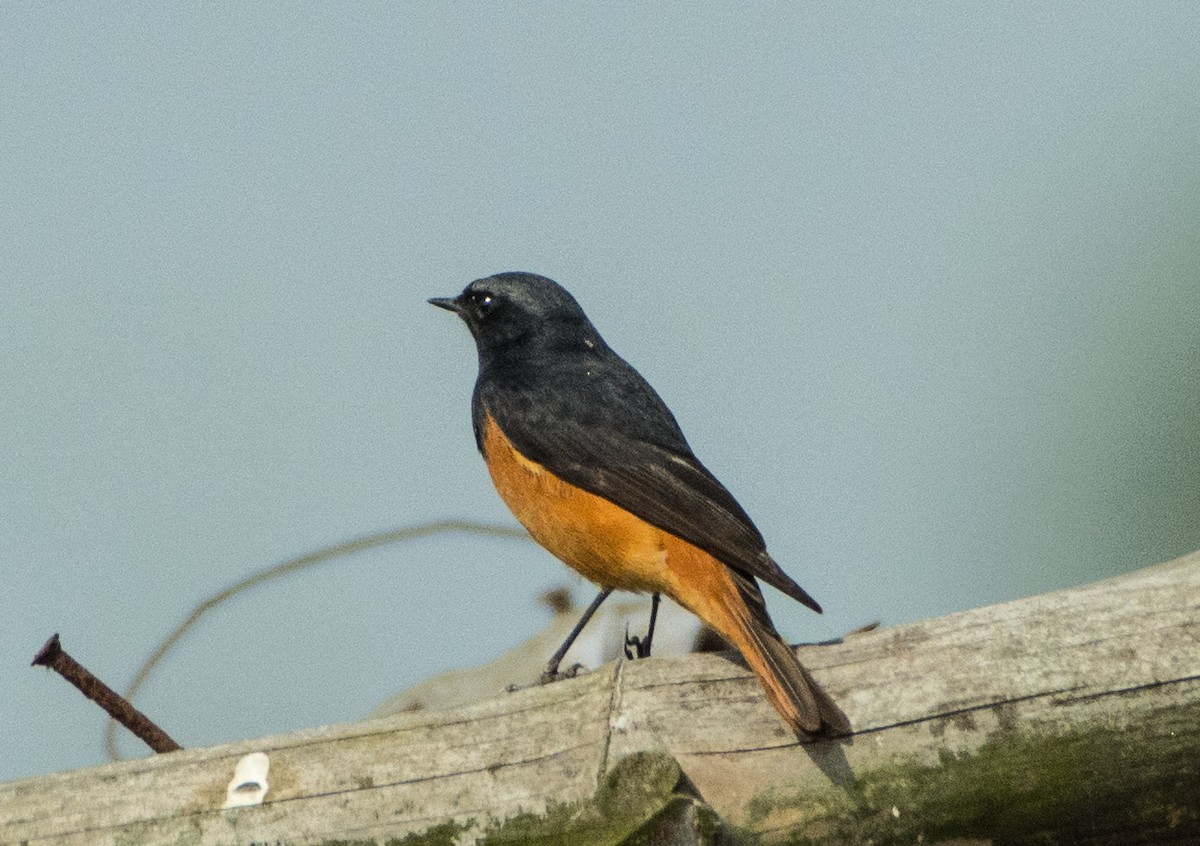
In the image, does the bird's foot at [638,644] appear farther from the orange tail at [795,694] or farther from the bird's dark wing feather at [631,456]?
the orange tail at [795,694]

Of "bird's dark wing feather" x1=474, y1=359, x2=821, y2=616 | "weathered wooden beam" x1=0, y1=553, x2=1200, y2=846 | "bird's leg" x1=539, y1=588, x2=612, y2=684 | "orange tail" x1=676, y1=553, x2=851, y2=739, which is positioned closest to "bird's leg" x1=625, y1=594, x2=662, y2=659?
"bird's leg" x1=539, y1=588, x2=612, y2=684

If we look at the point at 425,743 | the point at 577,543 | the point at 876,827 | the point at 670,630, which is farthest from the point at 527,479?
the point at 876,827

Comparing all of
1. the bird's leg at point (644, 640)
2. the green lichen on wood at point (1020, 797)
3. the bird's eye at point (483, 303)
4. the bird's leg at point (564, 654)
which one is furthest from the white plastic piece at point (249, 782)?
the bird's eye at point (483, 303)

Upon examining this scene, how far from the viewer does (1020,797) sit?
9.52ft

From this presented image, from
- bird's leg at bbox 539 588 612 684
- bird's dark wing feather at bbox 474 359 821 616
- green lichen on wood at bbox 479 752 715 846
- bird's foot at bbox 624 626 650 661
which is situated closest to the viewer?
green lichen on wood at bbox 479 752 715 846

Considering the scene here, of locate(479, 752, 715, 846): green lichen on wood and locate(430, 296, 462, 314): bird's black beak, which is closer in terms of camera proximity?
locate(479, 752, 715, 846): green lichen on wood

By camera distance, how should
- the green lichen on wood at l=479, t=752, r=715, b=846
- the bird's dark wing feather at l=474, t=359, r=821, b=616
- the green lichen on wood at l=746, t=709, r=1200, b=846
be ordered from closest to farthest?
the green lichen on wood at l=479, t=752, r=715, b=846
the green lichen on wood at l=746, t=709, r=1200, b=846
the bird's dark wing feather at l=474, t=359, r=821, b=616

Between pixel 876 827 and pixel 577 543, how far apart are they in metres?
1.96

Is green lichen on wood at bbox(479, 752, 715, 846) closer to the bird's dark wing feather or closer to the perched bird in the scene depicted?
the perched bird

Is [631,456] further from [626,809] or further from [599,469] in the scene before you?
[626,809]

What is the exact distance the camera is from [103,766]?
3.06 metres

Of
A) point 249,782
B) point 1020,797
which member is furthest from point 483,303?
point 1020,797

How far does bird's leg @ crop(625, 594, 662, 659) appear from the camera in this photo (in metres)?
4.72

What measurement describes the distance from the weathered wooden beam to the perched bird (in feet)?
1.55
